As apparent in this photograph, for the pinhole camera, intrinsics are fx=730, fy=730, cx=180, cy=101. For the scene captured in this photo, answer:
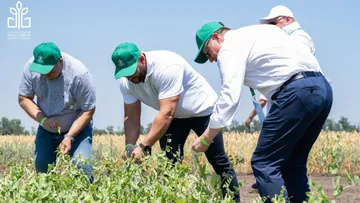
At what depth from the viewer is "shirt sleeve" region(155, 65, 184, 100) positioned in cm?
545

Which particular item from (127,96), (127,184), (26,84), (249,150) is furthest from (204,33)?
(249,150)

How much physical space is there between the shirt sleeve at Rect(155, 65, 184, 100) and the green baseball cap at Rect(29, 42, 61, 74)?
860 mm

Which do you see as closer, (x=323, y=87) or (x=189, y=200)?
(x=189, y=200)

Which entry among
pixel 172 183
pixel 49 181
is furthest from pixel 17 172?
pixel 172 183

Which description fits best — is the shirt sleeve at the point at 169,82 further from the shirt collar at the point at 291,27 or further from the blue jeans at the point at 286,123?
the shirt collar at the point at 291,27

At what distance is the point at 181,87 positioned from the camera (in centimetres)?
555

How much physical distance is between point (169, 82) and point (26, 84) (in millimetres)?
1365

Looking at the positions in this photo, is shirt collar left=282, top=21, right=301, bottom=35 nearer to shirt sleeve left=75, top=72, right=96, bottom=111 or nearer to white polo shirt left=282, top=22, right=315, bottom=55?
white polo shirt left=282, top=22, right=315, bottom=55

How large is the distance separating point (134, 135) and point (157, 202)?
2370mm

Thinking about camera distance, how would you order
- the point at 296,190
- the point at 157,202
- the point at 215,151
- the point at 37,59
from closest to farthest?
the point at 157,202 → the point at 296,190 → the point at 37,59 → the point at 215,151

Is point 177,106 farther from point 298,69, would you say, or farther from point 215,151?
point 298,69

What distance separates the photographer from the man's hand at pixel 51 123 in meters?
6.04

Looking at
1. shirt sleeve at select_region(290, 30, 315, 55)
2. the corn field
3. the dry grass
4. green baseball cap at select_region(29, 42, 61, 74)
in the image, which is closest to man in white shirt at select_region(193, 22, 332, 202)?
the corn field

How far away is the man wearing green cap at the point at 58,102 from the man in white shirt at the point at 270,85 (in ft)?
4.36
